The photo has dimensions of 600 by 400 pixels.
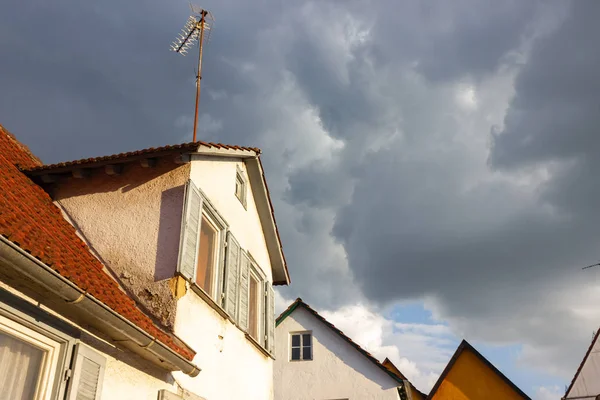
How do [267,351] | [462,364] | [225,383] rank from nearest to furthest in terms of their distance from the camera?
[225,383] → [267,351] → [462,364]

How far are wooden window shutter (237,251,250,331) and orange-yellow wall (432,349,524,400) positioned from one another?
9.24 m

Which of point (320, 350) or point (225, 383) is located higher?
point (320, 350)

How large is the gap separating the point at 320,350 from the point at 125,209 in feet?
45.4

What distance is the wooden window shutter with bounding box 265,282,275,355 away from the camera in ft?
37.8

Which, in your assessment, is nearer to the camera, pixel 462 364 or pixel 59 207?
pixel 59 207

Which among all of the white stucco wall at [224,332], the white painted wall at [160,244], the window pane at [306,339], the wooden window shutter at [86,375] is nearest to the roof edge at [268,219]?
the white stucco wall at [224,332]

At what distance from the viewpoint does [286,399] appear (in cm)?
1970

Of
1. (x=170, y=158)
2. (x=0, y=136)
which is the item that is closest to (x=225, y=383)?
(x=170, y=158)

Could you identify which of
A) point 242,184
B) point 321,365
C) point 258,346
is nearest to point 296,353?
point 321,365

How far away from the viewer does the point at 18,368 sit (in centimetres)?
488

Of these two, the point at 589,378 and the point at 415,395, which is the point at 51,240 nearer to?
the point at 415,395

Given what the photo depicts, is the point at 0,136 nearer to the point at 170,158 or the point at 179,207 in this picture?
the point at 170,158

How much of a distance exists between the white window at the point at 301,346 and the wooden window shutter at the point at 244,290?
10628mm

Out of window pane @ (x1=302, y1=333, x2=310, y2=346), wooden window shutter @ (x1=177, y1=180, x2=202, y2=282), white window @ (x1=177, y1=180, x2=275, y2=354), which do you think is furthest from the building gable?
Result: wooden window shutter @ (x1=177, y1=180, x2=202, y2=282)
